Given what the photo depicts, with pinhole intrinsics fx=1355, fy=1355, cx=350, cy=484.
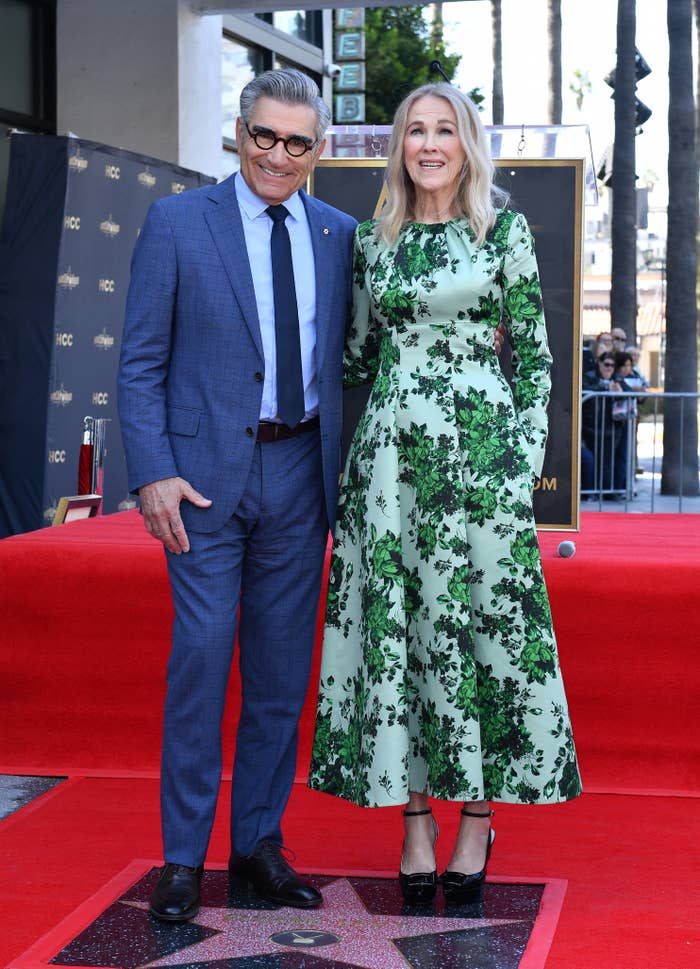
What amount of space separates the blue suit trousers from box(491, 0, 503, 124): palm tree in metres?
23.6

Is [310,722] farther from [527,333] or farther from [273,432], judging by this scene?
[527,333]

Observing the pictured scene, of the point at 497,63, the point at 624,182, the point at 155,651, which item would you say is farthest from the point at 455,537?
the point at 497,63

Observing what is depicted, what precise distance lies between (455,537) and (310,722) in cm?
139

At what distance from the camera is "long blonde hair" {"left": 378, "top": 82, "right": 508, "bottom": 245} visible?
3123 millimetres

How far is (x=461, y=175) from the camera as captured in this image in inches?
125

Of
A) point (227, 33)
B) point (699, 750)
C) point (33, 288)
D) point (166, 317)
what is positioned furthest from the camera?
point (227, 33)

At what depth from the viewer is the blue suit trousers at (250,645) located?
3.10 meters

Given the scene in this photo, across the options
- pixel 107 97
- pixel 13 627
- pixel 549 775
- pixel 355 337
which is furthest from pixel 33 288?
pixel 549 775

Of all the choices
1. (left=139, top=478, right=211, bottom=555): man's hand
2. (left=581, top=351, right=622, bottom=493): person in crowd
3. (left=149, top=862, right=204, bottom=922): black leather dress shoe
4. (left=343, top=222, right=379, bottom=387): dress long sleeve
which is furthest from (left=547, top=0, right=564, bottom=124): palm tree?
(left=149, top=862, right=204, bottom=922): black leather dress shoe

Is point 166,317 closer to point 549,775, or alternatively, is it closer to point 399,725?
point 399,725

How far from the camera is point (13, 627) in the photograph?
437cm

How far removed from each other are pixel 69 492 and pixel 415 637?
551 centimetres

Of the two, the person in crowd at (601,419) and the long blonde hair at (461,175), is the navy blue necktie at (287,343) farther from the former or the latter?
the person in crowd at (601,419)

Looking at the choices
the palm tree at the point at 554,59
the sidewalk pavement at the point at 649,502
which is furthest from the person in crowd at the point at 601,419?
the palm tree at the point at 554,59
